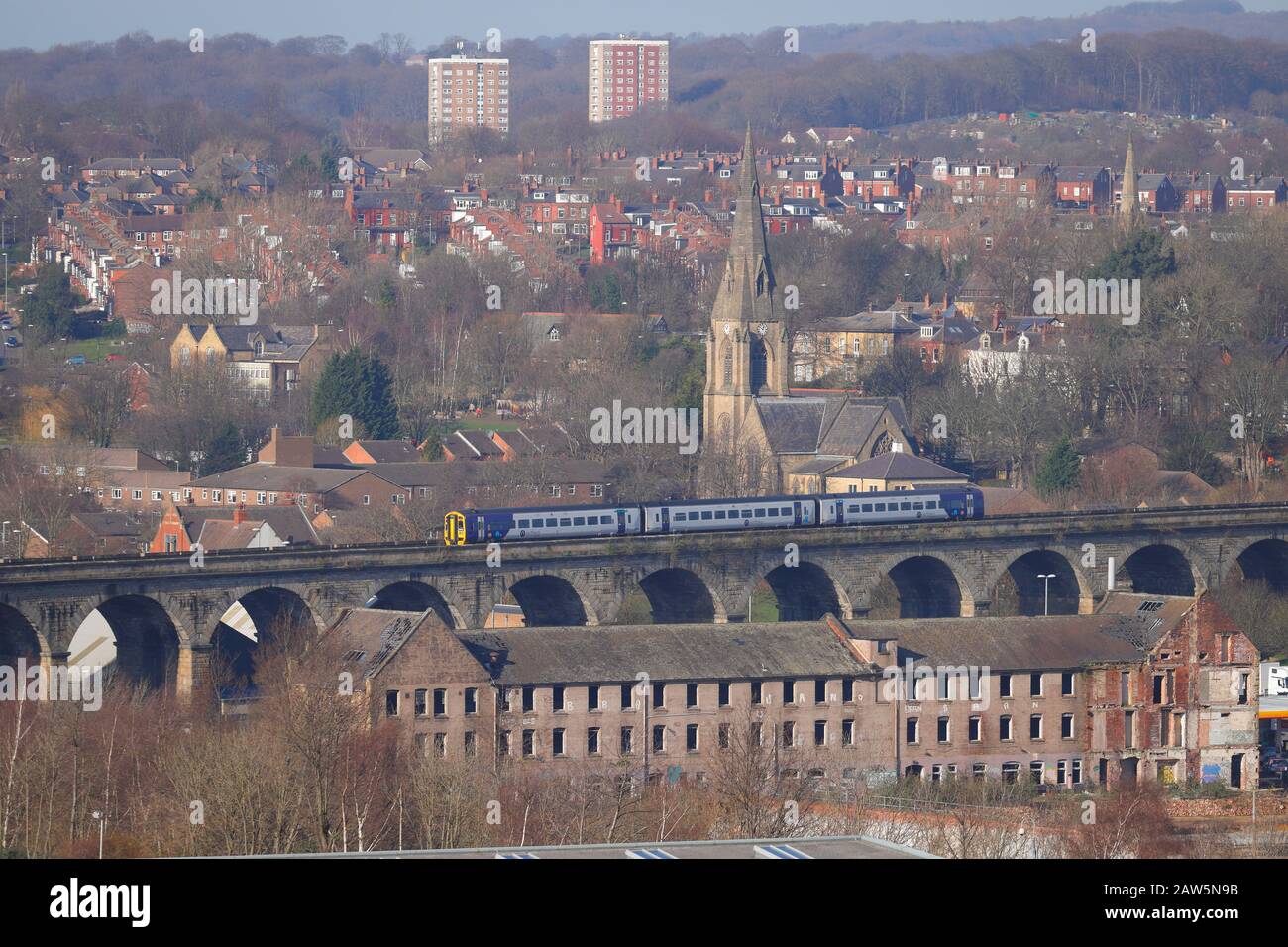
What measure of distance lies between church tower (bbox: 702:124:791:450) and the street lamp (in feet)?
71.9

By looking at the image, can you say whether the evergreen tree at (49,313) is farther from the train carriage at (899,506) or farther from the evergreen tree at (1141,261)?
the train carriage at (899,506)

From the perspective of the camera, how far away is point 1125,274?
112 m

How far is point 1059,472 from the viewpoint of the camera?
90062 millimetres

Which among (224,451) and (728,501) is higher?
(728,501)

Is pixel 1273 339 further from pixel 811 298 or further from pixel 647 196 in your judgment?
pixel 647 196

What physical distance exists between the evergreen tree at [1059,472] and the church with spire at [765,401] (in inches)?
207

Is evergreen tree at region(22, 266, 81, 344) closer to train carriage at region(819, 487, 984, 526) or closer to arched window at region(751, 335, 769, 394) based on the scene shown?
arched window at region(751, 335, 769, 394)

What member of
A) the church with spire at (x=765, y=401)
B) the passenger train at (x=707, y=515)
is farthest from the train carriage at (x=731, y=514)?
the church with spire at (x=765, y=401)

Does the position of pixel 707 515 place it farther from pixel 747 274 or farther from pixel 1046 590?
pixel 747 274

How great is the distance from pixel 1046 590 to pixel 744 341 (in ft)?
88.4

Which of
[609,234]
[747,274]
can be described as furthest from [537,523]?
[609,234]

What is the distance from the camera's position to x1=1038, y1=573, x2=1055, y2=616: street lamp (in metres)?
73.9

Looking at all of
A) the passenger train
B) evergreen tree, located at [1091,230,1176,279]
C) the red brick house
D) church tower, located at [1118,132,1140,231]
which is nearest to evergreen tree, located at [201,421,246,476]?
the passenger train
